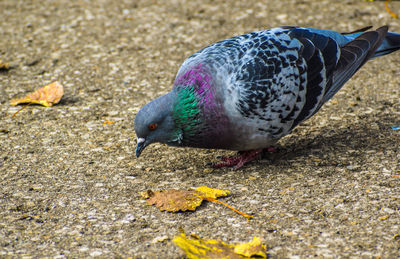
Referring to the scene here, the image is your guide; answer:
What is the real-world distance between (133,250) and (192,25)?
411cm

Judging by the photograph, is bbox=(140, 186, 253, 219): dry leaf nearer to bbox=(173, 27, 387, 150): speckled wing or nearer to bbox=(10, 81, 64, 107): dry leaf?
bbox=(173, 27, 387, 150): speckled wing

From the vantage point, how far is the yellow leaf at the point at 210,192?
3387mm

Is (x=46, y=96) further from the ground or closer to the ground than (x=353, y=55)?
closer to the ground

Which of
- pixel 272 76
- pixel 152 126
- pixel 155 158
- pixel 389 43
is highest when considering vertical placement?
pixel 389 43

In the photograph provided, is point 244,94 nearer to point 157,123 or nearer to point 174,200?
point 157,123

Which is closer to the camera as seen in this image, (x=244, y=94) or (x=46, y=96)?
(x=244, y=94)

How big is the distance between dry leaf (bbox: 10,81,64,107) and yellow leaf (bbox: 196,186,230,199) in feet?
6.74

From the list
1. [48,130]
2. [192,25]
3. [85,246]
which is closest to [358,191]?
[85,246]

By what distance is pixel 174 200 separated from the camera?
333 cm

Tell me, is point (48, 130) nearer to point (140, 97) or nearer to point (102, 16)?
point (140, 97)

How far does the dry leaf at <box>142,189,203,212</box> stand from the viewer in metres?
3.27

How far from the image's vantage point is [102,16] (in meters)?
6.73

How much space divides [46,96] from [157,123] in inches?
69.9

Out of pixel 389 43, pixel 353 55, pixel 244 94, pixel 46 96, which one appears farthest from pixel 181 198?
pixel 389 43
